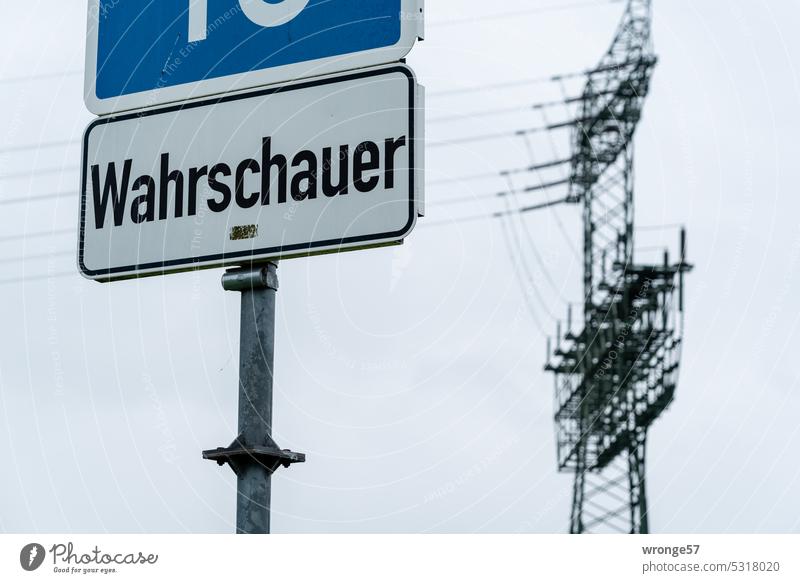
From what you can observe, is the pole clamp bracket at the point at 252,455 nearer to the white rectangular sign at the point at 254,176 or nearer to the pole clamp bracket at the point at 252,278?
the pole clamp bracket at the point at 252,278

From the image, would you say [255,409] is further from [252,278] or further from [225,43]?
[225,43]

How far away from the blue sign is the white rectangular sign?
0.07m

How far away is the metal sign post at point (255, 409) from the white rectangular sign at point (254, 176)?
9cm

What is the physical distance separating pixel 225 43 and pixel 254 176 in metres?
0.53

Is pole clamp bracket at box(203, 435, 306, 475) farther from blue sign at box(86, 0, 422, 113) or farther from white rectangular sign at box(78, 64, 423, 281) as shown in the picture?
blue sign at box(86, 0, 422, 113)

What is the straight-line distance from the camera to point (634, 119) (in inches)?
1294

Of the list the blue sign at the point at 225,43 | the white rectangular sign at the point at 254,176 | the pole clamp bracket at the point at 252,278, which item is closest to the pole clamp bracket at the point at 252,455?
the pole clamp bracket at the point at 252,278

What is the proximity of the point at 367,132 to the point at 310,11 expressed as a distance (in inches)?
21.3

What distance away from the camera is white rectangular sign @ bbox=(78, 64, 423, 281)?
14.1 ft

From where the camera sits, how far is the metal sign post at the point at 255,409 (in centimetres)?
411

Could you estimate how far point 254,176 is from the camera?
4.51 m

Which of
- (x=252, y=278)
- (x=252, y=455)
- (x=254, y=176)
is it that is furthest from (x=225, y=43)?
(x=252, y=455)
